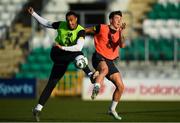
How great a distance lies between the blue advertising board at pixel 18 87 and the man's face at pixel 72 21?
11608 mm

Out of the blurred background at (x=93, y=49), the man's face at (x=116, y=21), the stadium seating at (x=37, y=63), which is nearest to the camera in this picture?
the man's face at (x=116, y=21)

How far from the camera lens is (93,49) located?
91.8 ft

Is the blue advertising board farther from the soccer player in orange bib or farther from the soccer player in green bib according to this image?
the soccer player in green bib

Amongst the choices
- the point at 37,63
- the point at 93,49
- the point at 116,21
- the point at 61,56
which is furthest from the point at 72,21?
the point at 37,63

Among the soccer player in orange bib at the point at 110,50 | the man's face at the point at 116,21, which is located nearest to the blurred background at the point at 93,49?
the soccer player in orange bib at the point at 110,50

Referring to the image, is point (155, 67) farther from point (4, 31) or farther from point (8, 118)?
point (8, 118)

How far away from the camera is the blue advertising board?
86.2ft

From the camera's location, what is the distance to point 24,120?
1499 centimetres

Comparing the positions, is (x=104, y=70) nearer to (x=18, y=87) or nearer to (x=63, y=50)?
(x=63, y=50)

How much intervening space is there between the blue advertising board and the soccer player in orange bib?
11.0 meters

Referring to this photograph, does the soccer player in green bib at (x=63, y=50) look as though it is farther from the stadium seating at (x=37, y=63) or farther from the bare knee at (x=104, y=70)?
the stadium seating at (x=37, y=63)

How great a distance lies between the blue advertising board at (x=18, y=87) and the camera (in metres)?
26.3

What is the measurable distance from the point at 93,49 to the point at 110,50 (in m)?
12.4

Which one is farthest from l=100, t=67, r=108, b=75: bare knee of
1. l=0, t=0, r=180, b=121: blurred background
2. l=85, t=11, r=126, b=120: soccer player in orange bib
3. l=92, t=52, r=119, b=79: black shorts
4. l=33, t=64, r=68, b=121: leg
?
l=0, t=0, r=180, b=121: blurred background
